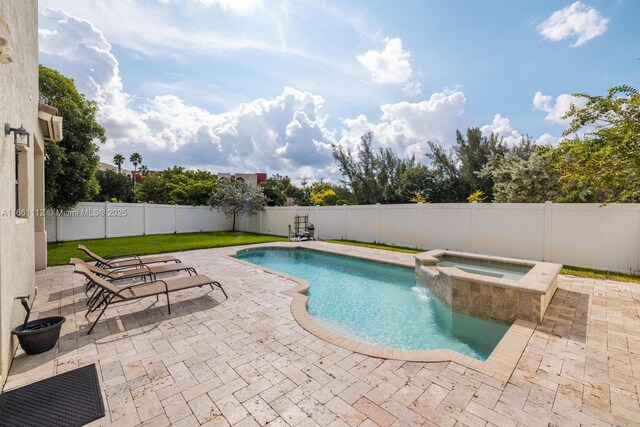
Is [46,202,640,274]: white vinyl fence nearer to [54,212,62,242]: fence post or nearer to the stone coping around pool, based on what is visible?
[54,212,62,242]: fence post

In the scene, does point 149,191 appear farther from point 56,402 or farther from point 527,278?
point 527,278

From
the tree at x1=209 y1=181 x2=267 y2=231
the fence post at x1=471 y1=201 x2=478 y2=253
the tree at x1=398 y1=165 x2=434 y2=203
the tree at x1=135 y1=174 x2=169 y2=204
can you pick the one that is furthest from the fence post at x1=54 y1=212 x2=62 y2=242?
the tree at x1=135 y1=174 x2=169 y2=204

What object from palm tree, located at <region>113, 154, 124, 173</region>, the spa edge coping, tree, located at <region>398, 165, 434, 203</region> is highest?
palm tree, located at <region>113, 154, 124, 173</region>

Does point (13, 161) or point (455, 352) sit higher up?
point (13, 161)

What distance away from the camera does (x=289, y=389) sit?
9.14 feet

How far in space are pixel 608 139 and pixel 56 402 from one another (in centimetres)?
1195

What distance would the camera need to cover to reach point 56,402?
262 centimetres

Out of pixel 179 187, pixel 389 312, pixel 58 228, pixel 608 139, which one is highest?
pixel 179 187

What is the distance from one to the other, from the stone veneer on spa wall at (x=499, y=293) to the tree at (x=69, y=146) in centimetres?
1511

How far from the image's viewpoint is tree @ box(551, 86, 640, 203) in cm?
684

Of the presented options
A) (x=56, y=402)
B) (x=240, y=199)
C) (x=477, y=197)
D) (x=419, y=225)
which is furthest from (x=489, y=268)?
(x=240, y=199)

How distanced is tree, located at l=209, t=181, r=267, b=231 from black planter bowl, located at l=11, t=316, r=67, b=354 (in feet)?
53.8

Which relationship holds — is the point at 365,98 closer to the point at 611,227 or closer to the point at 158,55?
the point at 158,55

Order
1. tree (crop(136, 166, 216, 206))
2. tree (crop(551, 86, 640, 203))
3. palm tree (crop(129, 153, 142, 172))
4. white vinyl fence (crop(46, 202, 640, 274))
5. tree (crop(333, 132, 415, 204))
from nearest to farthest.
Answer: tree (crop(551, 86, 640, 203)) < white vinyl fence (crop(46, 202, 640, 274)) < tree (crop(136, 166, 216, 206)) < tree (crop(333, 132, 415, 204)) < palm tree (crop(129, 153, 142, 172))
